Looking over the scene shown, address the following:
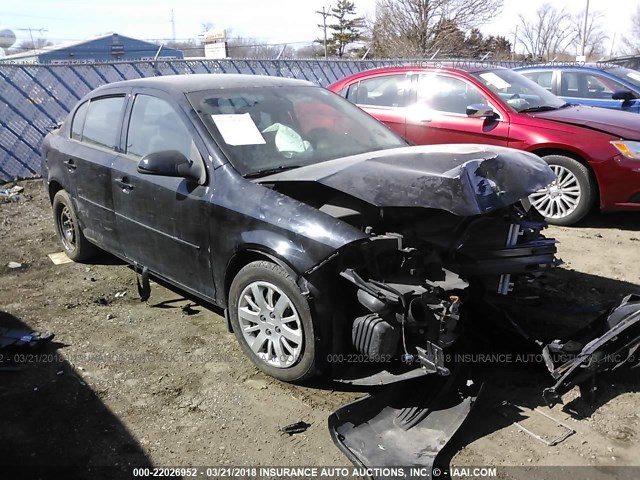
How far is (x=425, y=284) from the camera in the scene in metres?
2.84

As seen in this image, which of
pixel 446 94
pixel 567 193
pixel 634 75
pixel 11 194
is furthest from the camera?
pixel 634 75

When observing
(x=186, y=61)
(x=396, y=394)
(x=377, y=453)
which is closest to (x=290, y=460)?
(x=377, y=453)

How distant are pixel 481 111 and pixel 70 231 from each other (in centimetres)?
450

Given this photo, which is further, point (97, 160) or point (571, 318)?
point (97, 160)

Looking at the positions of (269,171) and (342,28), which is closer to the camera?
(269,171)

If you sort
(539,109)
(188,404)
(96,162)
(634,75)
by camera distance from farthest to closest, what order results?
(634,75)
(539,109)
(96,162)
(188,404)

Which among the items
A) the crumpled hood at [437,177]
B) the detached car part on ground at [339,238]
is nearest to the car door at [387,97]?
the detached car part on ground at [339,238]

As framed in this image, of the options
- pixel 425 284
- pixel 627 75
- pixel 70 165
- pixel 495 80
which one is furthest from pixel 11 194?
pixel 627 75

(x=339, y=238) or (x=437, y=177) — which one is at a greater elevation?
(x=437, y=177)

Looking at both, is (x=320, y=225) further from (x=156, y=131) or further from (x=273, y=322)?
(x=156, y=131)

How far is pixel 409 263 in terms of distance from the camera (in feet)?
9.55

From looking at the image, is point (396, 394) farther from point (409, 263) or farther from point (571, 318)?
point (571, 318)

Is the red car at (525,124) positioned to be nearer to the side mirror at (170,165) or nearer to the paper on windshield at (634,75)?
the paper on windshield at (634,75)

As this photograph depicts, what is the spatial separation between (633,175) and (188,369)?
15.3 feet
